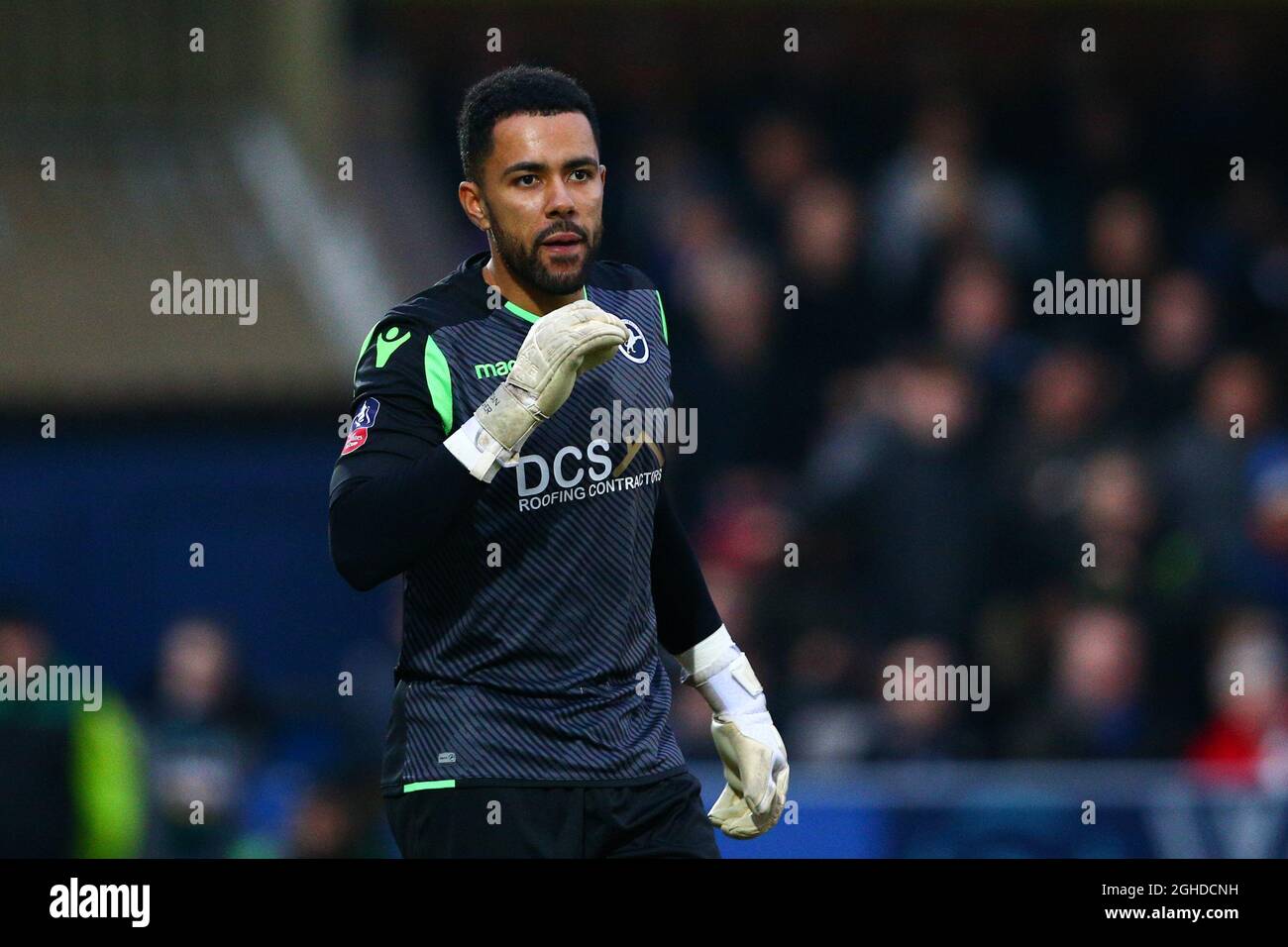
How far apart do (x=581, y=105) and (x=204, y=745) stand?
4964 millimetres

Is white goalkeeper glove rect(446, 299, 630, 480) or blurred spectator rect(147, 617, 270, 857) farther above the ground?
white goalkeeper glove rect(446, 299, 630, 480)

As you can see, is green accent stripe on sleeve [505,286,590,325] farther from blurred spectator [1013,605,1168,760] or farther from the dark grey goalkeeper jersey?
blurred spectator [1013,605,1168,760]

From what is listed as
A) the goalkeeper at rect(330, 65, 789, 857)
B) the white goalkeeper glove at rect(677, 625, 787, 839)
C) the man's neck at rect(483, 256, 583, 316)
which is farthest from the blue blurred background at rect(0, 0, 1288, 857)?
the man's neck at rect(483, 256, 583, 316)

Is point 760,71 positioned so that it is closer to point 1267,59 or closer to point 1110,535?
point 1267,59

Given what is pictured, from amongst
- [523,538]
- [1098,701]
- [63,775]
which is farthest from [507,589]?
[1098,701]

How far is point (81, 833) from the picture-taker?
308 inches

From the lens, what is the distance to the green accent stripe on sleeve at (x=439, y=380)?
3.93 metres

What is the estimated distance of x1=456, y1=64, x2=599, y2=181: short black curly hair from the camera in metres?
4.04

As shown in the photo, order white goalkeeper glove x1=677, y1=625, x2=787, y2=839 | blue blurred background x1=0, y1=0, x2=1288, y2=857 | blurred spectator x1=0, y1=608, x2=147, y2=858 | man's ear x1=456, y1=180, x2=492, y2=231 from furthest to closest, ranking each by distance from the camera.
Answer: blue blurred background x1=0, y1=0, x2=1288, y2=857
blurred spectator x1=0, y1=608, x2=147, y2=858
white goalkeeper glove x1=677, y1=625, x2=787, y2=839
man's ear x1=456, y1=180, x2=492, y2=231

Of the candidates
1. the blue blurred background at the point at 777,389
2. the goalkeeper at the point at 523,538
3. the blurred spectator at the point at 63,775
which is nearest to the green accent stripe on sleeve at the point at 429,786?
the goalkeeper at the point at 523,538

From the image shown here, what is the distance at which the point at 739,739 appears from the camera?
4383 millimetres

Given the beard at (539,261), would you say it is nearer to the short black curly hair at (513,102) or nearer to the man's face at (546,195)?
the man's face at (546,195)

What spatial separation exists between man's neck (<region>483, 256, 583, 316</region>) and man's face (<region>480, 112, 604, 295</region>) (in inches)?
1.5

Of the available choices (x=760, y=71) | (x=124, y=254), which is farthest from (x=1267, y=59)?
(x=124, y=254)
